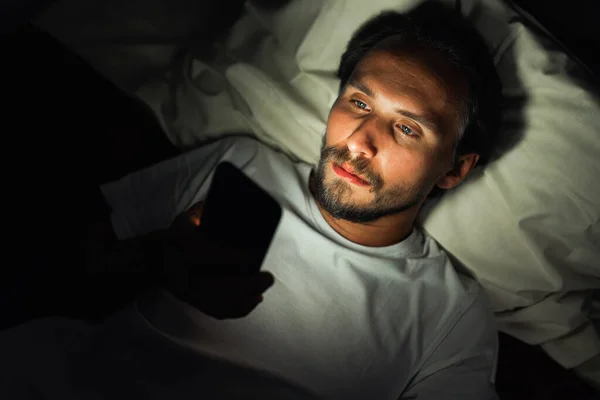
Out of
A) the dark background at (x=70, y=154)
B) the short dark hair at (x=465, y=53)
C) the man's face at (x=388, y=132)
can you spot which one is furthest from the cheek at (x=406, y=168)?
the dark background at (x=70, y=154)

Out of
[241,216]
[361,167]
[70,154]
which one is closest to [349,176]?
[361,167]

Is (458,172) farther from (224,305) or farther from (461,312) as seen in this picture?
(224,305)

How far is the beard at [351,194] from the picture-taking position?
950 mm

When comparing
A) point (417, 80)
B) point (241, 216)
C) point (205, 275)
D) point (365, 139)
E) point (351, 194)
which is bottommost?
point (205, 275)

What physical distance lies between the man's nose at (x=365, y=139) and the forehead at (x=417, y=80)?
0.06m

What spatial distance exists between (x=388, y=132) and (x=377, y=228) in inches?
10.0

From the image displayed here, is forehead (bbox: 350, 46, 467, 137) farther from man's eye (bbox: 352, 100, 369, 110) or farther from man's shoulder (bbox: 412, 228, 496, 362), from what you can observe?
man's shoulder (bbox: 412, 228, 496, 362)

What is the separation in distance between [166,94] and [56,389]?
74cm

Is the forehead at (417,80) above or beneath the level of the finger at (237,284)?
above

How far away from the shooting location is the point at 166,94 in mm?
1249

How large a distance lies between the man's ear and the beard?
88mm

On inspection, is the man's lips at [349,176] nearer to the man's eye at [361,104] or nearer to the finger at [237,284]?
the man's eye at [361,104]

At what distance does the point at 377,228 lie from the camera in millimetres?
1095

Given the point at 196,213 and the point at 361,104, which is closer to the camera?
the point at 361,104
